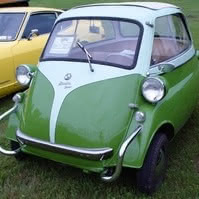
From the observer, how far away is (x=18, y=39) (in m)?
6.01

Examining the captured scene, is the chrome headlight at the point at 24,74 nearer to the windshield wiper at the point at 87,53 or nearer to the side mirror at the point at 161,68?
the windshield wiper at the point at 87,53

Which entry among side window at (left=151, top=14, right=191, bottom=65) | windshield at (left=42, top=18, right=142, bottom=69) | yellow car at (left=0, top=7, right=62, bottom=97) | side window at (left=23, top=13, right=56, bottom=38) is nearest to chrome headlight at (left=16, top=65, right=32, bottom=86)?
windshield at (left=42, top=18, right=142, bottom=69)

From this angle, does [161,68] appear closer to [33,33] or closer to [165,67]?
[165,67]

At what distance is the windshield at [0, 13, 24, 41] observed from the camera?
605 cm

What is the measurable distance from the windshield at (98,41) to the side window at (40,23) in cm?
228

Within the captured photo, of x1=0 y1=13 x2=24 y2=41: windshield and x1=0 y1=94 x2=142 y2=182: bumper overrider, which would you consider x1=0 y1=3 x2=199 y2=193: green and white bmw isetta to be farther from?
x1=0 y1=13 x2=24 y2=41: windshield

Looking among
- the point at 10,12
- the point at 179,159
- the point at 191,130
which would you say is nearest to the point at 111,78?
the point at 179,159

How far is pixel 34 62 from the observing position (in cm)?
627

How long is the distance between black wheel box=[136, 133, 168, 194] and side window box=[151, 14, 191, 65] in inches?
30.3

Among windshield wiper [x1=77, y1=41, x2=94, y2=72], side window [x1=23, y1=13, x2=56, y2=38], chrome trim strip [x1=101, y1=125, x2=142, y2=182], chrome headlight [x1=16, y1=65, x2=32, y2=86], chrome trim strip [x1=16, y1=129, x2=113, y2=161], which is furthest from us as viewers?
side window [x1=23, y1=13, x2=56, y2=38]

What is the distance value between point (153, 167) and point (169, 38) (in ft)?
5.12

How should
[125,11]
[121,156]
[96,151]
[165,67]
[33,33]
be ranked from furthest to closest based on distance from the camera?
[33,33]
[125,11]
[165,67]
[96,151]
[121,156]

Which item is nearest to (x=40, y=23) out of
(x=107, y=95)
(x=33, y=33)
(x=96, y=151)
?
(x=33, y=33)

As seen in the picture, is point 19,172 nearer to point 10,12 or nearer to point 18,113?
point 18,113
